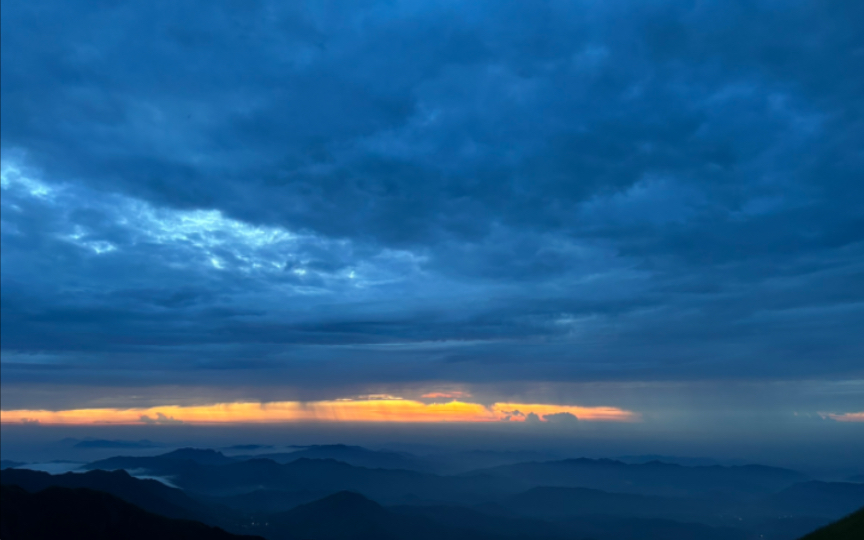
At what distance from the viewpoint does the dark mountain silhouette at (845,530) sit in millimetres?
93750

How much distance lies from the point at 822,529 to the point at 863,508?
10.2 metres

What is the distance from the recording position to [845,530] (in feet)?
321

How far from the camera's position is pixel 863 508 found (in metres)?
108

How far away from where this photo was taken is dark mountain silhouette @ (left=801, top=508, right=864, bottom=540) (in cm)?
9375

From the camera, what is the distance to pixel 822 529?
106 metres
